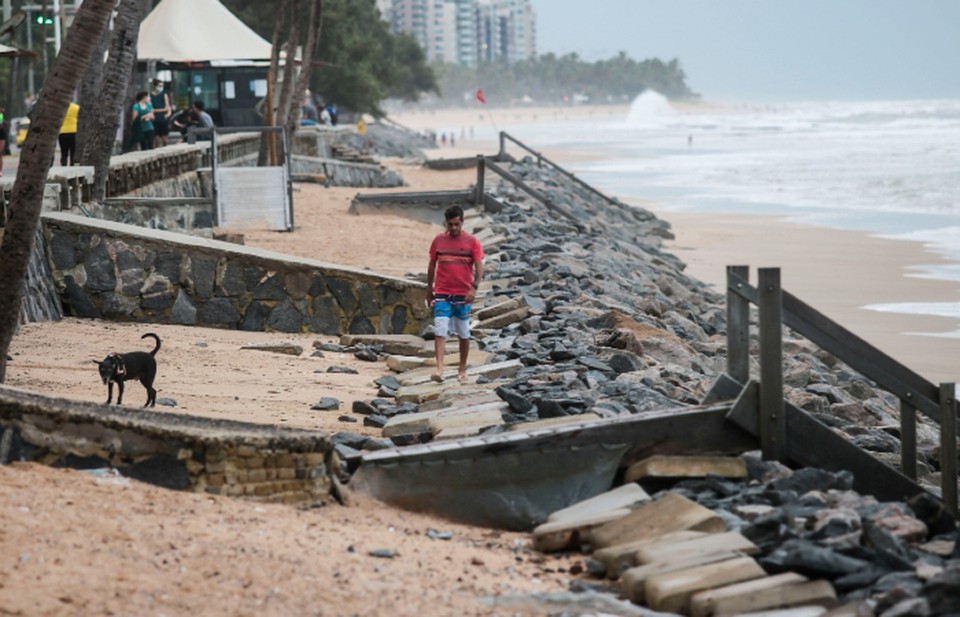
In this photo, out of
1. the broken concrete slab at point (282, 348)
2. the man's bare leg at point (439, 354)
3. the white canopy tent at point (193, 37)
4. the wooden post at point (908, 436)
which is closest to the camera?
the wooden post at point (908, 436)

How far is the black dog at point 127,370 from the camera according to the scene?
912cm

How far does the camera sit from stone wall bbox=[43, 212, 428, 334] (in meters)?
13.7

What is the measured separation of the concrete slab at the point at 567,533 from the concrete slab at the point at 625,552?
1.00 feet

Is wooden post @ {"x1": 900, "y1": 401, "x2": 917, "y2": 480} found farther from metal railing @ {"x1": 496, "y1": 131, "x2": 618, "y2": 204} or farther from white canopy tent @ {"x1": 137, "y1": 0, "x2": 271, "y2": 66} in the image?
metal railing @ {"x1": 496, "y1": 131, "x2": 618, "y2": 204}

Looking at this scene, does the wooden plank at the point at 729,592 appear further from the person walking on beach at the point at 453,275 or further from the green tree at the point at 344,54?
the green tree at the point at 344,54

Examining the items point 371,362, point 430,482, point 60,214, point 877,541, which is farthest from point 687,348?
point 877,541

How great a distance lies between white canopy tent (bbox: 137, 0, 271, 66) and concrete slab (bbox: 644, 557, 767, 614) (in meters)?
27.9

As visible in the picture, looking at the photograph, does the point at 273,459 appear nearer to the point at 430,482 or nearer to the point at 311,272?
the point at 430,482

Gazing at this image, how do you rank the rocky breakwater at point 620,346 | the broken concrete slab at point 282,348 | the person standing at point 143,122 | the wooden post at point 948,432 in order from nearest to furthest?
1. the wooden post at point 948,432
2. the rocky breakwater at point 620,346
3. the broken concrete slab at point 282,348
4. the person standing at point 143,122

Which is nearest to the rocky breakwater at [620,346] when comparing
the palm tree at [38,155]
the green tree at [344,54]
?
the palm tree at [38,155]

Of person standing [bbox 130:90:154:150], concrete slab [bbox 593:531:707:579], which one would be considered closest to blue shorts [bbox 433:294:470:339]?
concrete slab [bbox 593:531:707:579]

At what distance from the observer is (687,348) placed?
560 inches

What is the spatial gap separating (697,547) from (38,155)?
5.51 metres

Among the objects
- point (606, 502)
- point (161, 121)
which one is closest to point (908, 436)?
point (606, 502)
